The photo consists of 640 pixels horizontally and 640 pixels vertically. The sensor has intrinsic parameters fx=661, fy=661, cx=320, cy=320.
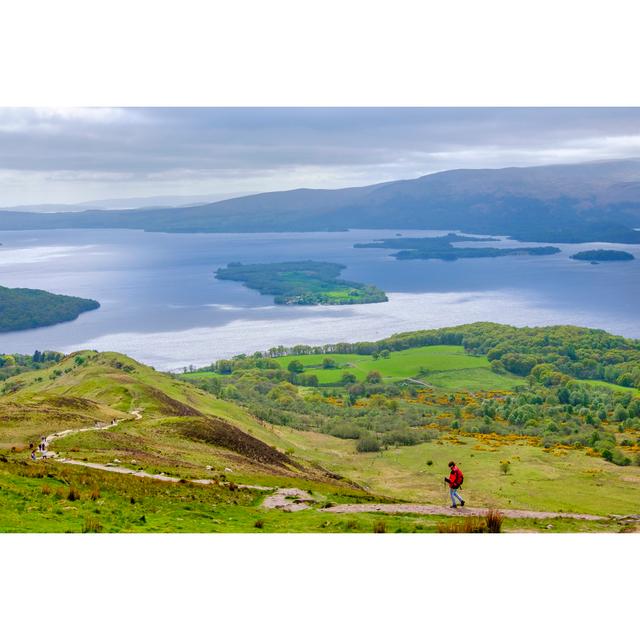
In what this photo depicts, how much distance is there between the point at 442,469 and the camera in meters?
31.1

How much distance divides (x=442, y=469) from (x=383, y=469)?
279 cm

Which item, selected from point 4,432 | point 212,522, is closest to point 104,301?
point 4,432

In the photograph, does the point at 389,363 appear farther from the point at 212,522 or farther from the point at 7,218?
the point at 7,218

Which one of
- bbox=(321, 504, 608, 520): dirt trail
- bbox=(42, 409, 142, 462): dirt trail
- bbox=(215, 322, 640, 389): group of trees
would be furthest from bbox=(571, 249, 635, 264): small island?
bbox=(321, 504, 608, 520): dirt trail

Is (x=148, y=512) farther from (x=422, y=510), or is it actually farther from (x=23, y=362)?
(x=23, y=362)

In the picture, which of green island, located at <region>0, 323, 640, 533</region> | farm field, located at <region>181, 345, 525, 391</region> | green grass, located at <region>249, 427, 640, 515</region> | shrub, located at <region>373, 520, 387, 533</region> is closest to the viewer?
shrub, located at <region>373, 520, 387, 533</region>

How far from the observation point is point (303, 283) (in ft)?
469

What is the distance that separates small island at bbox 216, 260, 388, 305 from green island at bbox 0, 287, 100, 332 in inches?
1515

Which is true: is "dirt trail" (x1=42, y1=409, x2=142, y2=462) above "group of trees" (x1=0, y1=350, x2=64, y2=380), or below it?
above

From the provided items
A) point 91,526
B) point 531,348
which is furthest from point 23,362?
point 91,526

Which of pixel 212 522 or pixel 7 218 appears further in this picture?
pixel 7 218

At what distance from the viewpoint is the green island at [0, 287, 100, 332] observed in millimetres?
101938

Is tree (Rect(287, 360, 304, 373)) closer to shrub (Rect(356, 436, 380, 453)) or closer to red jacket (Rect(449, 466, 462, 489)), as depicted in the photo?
shrub (Rect(356, 436, 380, 453))

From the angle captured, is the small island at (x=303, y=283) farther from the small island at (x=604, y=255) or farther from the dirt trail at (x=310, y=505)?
the dirt trail at (x=310, y=505)
